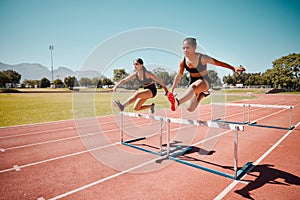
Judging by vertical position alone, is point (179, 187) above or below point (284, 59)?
below

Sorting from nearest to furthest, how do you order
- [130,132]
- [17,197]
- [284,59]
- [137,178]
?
[17,197] → [137,178] → [130,132] → [284,59]

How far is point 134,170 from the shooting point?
14.5 ft

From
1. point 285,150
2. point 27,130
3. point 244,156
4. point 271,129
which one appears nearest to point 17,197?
point 244,156

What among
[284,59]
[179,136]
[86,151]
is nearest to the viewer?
[86,151]

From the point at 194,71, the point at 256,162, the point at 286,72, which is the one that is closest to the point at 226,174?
the point at 256,162

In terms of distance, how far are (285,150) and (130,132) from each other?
18.3 ft

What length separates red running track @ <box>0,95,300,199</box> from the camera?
348cm

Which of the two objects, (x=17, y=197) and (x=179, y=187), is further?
(x=179, y=187)

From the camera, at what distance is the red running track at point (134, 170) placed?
11.4ft

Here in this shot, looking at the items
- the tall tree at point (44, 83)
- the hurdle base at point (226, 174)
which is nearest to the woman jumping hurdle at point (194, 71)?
the hurdle base at point (226, 174)

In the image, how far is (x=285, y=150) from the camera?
5.85 metres

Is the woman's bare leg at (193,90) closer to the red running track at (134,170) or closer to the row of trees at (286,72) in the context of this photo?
the red running track at (134,170)

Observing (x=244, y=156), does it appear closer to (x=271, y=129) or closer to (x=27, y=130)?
(x=271, y=129)

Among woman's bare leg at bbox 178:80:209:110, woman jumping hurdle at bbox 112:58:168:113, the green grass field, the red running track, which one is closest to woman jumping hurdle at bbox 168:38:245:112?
woman's bare leg at bbox 178:80:209:110
